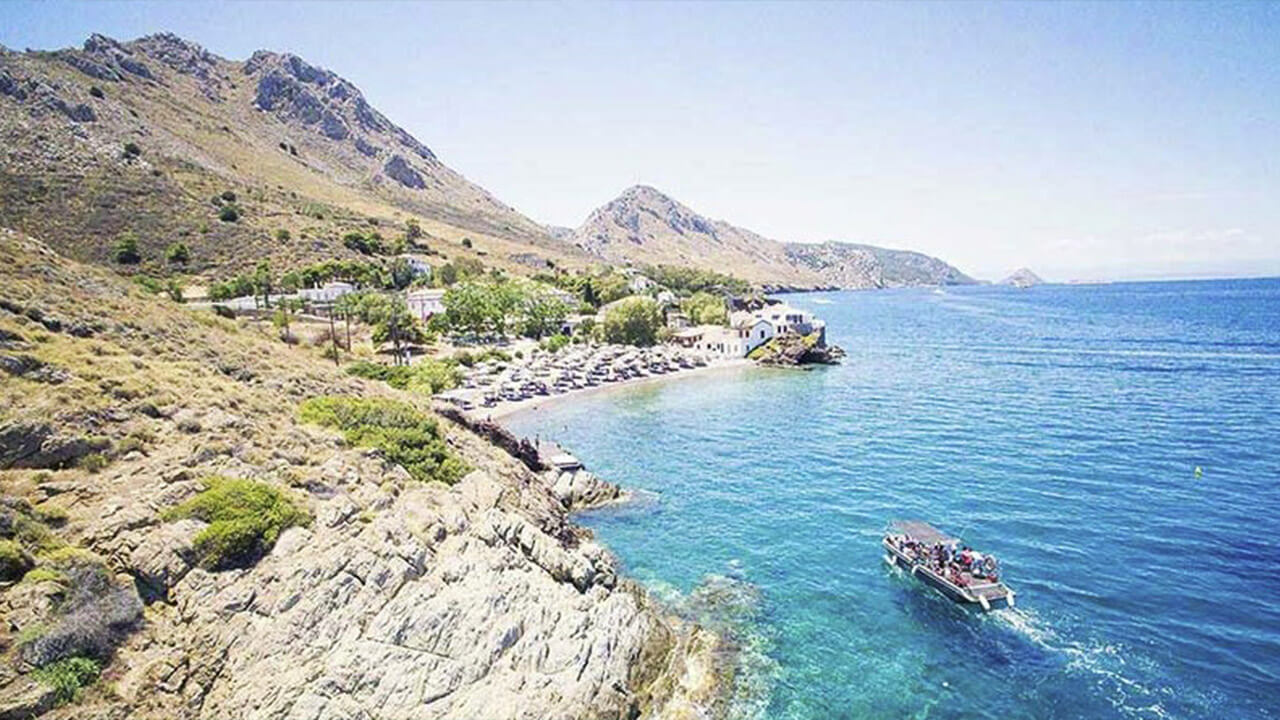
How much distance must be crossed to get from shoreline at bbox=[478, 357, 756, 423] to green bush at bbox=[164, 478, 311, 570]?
2715cm

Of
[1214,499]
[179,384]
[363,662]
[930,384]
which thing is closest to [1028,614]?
[1214,499]

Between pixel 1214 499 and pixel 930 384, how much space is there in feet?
124

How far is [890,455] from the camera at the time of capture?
4706 centimetres

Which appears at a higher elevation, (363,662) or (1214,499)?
(363,662)

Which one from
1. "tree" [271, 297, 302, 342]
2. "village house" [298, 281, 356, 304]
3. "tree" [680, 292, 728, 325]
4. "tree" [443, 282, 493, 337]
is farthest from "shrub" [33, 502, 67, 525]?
"tree" [680, 292, 728, 325]

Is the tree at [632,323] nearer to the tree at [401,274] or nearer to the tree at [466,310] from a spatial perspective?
the tree at [466,310]

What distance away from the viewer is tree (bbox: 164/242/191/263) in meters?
94.8

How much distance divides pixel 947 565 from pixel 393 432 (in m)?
26.4

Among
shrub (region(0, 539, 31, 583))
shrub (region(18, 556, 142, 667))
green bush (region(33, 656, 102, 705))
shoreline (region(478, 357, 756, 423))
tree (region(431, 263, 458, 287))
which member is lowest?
shoreline (region(478, 357, 756, 423))

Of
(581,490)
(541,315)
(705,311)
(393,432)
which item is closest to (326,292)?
(541,315)

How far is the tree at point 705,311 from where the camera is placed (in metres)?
128

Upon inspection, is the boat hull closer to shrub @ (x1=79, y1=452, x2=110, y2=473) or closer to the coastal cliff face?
the coastal cliff face

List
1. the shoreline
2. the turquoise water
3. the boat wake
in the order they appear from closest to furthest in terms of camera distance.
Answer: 1. the boat wake
2. the turquoise water
3. the shoreline

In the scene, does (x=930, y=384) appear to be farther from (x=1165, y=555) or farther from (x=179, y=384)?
(x=179, y=384)
